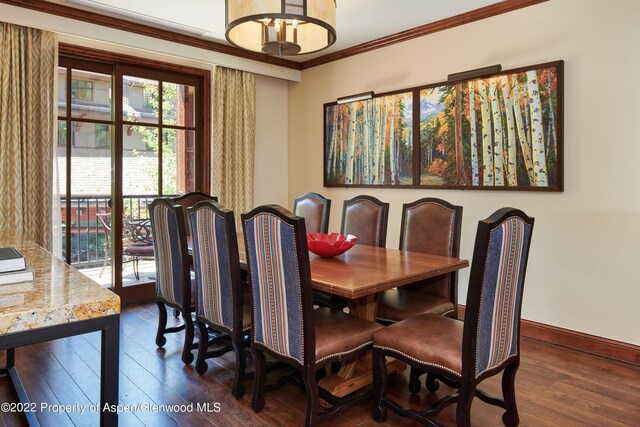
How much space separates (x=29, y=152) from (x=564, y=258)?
433cm

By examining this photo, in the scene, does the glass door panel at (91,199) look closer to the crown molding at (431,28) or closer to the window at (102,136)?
the window at (102,136)

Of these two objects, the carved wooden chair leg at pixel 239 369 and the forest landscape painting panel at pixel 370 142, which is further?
the forest landscape painting panel at pixel 370 142

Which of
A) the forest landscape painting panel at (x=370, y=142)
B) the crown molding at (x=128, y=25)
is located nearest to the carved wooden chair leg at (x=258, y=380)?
the forest landscape painting panel at (x=370, y=142)

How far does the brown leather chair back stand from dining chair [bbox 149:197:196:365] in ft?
4.89

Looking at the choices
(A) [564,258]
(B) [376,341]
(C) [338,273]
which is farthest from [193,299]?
(A) [564,258]

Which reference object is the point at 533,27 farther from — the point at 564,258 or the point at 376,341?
the point at 376,341

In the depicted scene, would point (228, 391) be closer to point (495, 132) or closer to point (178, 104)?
point (495, 132)

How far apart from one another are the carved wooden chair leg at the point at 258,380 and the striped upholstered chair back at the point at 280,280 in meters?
0.09

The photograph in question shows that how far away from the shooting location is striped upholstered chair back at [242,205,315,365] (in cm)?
188

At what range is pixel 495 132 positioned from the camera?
351 centimetres

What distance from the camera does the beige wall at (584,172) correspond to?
2.93 meters

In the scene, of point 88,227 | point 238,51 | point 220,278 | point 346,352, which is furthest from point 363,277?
point 238,51

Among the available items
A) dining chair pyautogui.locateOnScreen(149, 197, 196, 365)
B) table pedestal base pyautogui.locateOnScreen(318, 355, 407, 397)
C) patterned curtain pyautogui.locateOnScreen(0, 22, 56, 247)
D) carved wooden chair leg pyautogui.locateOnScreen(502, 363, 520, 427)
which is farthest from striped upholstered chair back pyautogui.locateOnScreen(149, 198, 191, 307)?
carved wooden chair leg pyautogui.locateOnScreen(502, 363, 520, 427)

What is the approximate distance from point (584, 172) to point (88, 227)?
4271 millimetres
